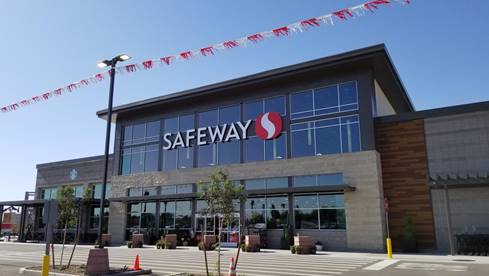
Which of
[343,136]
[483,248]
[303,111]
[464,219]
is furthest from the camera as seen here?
[303,111]

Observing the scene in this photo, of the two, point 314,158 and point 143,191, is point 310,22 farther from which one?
point 143,191

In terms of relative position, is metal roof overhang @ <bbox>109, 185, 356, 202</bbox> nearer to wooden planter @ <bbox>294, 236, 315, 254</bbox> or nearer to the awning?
wooden planter @ <bbox>294, 236, 315, 254</bbox>

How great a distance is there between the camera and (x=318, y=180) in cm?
2944

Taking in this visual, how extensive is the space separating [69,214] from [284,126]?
17449 mm

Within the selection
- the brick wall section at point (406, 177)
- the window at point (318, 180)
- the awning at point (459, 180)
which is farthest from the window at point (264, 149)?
the awning at point (459, 180)

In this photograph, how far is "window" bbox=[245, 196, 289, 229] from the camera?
3017cm

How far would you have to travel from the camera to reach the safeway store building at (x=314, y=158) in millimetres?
26109

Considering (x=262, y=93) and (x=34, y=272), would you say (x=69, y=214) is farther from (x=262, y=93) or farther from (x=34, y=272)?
(x=262, y=93)

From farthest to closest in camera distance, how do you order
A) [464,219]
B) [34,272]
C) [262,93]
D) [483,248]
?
[262,93], [464,219], [483,248], [34,272]

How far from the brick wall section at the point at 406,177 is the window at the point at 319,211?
10.4 ft

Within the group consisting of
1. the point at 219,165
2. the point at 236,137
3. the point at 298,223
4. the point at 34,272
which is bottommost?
the point at 34,272

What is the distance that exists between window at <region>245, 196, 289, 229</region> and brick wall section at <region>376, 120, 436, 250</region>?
7.12 metres

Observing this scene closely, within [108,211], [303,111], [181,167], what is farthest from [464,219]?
[108,211]

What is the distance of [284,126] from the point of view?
104 ft
